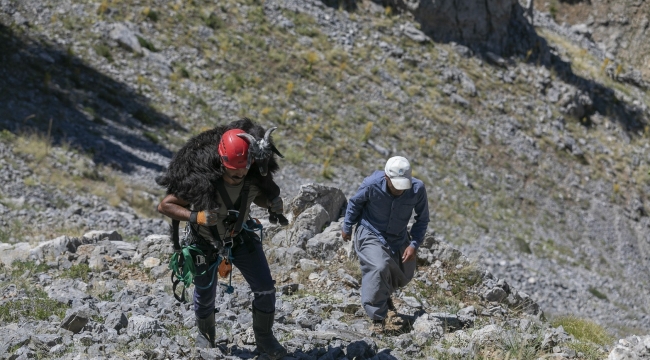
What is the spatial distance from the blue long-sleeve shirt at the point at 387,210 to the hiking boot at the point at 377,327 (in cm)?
67

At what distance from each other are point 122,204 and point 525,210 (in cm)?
1224

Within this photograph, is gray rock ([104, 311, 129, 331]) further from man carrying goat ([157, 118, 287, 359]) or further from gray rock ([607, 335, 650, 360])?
gray rock ([607, 335, 650, 360])

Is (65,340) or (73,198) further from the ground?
(65,340)

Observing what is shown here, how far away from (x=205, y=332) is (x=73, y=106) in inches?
511

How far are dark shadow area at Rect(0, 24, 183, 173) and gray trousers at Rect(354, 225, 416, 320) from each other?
10.0 m

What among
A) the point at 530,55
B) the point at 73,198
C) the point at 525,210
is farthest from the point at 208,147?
the point at 530,55

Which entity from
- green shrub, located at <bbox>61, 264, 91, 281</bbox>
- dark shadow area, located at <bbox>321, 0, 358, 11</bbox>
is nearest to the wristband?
green shrub, located at <bbox>61, 264, 91, 281</bbox>

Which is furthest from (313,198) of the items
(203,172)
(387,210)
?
(203,172)

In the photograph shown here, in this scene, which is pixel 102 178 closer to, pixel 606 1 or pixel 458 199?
pixel 458 199

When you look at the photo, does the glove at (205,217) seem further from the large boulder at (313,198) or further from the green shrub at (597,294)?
the green shrub at (597,294)

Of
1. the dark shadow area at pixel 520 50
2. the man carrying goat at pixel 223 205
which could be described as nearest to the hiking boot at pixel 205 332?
the man carrying goat at pixel 223 205

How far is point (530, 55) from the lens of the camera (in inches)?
1126

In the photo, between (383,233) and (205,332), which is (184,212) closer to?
(205,332)

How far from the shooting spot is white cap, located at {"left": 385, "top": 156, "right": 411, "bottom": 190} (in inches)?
230
